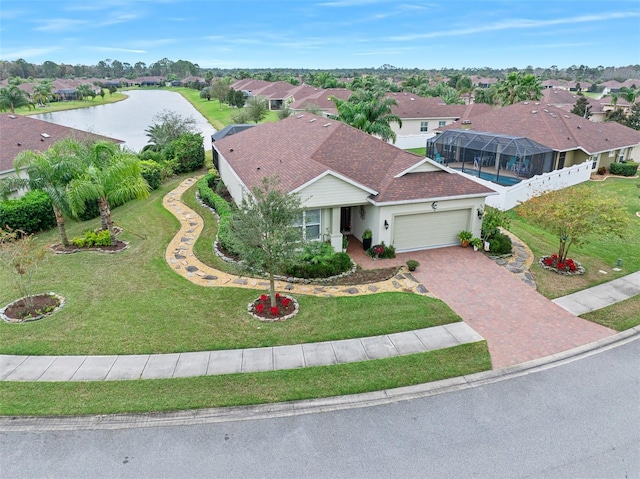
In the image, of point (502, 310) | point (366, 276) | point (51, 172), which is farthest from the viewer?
point (51, 172)

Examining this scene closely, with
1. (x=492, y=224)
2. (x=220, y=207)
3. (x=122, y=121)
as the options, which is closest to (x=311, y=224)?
(x=220, y=207)

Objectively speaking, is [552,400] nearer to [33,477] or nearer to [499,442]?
[499,442]

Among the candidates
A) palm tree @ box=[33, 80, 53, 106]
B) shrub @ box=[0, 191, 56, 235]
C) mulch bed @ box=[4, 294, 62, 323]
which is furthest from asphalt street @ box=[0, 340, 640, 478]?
palm tree @ box=[33, 80, 53, 106]

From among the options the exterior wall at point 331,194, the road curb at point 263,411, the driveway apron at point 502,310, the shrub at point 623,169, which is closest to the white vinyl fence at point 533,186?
the shrub at point 623,169

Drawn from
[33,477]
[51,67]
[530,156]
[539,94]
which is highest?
[51,67]

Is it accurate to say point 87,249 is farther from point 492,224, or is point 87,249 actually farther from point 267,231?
point 492,224

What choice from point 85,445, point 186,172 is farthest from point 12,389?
point 186,172
